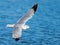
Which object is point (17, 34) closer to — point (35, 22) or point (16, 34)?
point (16, 34)

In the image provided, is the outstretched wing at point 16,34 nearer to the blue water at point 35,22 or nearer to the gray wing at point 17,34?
the gray wing at point 17,34

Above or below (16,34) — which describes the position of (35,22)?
below

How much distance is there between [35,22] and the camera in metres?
17.9

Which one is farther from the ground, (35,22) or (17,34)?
(17,34)

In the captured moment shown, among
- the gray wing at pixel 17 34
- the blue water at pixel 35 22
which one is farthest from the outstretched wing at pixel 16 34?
the blue water at pixel 35 22

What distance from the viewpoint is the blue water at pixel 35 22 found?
14688 mm

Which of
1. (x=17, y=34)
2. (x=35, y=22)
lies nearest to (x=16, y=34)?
(x=17, y=34)

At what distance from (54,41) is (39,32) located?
4.50ft

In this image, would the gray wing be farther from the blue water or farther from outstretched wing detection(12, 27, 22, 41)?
the blue water

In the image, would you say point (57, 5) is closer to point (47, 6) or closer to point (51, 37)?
point (47, 6)

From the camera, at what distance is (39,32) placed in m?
15.9

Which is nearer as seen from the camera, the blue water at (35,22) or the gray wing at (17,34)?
the gray wing at (17,34)

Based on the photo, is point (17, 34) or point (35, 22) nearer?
point (17, 34)

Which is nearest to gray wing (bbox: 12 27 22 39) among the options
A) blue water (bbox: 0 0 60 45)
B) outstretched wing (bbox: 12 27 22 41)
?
outstretched wing (bbox: 12 27 22 41)
